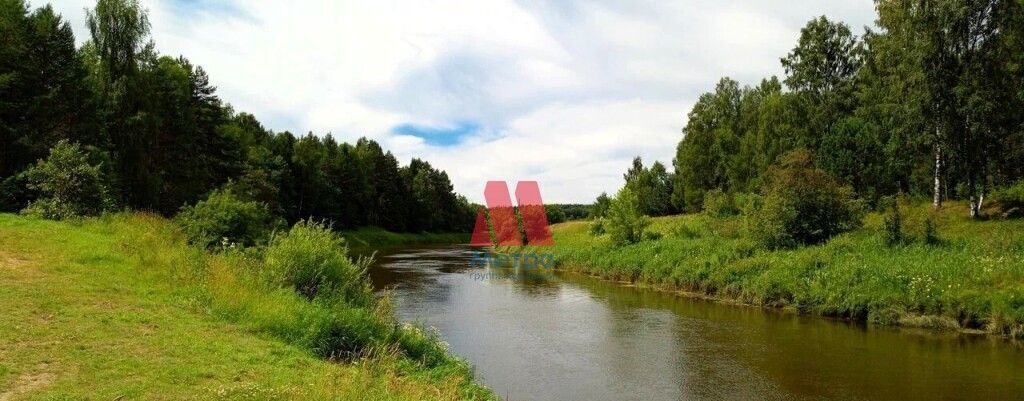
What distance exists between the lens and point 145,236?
17.9 metres

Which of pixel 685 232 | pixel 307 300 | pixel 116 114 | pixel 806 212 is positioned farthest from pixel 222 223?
pixel 685 232

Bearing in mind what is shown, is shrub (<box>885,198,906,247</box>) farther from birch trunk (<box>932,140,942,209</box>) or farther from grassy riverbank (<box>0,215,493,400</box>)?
grassy riverbank (<box>0,215,493,400</box>)

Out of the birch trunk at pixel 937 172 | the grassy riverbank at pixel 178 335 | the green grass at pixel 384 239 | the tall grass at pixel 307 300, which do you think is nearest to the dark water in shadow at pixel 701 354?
the tall grass at pixel 307 300

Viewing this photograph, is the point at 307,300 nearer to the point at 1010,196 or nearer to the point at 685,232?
the point at 685,232

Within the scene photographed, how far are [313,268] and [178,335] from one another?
4.99 m

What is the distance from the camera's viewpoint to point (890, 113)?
3150 cm

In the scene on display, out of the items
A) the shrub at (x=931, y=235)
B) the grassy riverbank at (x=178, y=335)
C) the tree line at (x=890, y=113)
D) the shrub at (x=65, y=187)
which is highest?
the tree line at (x=890, y=113)

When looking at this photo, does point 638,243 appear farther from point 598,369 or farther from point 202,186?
point 202,186

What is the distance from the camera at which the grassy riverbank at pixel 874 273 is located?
1828 cm

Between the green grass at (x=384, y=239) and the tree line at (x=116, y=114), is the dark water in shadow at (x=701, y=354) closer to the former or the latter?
the tree line at (x=116, y=114)

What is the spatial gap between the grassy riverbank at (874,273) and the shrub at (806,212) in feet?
3.36

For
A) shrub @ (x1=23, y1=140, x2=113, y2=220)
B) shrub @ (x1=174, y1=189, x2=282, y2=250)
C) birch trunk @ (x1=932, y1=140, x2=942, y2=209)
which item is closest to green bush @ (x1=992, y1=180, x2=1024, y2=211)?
birch trunk @ (x1=932, y1=140, x2=942, y2=209)

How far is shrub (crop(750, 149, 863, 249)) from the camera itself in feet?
92.7

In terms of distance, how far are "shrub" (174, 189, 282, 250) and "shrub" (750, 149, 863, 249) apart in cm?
2317
